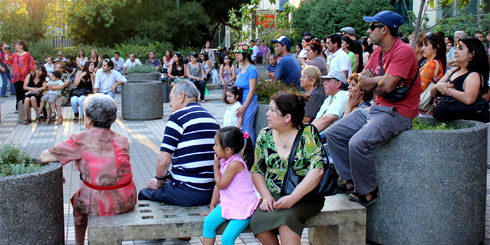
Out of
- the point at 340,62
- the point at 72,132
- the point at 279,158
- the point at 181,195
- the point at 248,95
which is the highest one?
the point at 340,62

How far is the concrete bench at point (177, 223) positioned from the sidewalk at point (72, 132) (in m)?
0.82

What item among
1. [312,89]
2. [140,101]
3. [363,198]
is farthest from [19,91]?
[363,198]

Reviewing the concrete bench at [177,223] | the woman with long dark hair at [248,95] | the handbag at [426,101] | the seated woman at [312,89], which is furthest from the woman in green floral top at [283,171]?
the woman with long dark hair at [248,95]

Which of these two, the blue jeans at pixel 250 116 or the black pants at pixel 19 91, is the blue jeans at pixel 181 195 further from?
the black pants at pixel 19 91

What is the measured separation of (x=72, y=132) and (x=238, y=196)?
8778 millimetres

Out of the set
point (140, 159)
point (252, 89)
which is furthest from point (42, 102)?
point (252, 89)

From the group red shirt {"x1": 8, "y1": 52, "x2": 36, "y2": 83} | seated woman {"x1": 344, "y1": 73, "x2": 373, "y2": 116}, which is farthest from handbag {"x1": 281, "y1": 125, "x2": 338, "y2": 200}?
red shirt {"x1": 8, "y1": 52, "x2": 36, "y2": 83}

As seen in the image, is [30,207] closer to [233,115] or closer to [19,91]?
[233,115]

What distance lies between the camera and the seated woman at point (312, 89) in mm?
7414

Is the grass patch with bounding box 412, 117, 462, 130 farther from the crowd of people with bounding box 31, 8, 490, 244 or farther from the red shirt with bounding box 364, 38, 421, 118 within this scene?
the red shirt with bounding box 364, 38, 421, 118

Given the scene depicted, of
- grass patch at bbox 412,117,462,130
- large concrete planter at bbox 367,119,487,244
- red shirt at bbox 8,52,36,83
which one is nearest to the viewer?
large concrete planter at bbox 367,119,487,244

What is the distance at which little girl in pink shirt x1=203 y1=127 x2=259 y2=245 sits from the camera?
175 inches

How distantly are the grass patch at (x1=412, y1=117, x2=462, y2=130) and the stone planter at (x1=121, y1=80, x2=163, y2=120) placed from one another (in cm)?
952

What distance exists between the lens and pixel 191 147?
4.91 metres
